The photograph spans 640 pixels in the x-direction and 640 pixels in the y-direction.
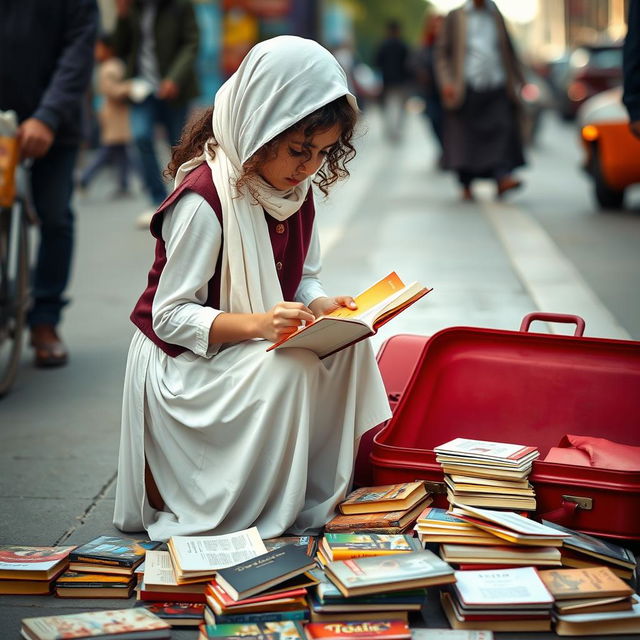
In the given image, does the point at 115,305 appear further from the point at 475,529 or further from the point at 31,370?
the point at 475,529

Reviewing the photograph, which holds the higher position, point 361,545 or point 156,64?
point 156,64

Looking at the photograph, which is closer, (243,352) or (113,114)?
(243,352)

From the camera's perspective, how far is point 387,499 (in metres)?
3.02

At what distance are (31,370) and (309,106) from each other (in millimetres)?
2766

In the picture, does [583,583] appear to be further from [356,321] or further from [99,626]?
[99,626]

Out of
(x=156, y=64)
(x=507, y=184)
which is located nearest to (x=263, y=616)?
(x=156, y=64)

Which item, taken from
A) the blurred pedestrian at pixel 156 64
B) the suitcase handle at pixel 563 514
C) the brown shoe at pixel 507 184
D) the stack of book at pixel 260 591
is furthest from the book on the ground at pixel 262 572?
the brown shoe at pixel 507 184

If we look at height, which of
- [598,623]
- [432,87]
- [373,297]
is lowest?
[432,87]

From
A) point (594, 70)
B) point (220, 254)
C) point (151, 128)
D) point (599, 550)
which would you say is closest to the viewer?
point (599, 550)

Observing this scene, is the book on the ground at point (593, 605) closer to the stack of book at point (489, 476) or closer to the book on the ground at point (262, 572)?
the stack of book at point (489, 476)

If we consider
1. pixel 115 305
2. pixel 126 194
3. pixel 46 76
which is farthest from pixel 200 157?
pixel 126 194

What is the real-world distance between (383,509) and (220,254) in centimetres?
83

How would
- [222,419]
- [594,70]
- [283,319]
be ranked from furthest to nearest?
[594,70], [222,419], [283,319]

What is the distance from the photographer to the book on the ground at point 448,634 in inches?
99.0
